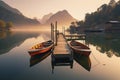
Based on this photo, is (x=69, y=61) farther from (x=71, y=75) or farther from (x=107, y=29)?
(x=107, y=29)

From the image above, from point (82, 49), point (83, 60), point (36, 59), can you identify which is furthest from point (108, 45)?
point (36, 59)

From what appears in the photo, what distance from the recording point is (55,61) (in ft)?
93.5

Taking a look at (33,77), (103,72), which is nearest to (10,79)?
(33,77)

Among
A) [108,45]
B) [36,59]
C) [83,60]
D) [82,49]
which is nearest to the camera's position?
[83,60]

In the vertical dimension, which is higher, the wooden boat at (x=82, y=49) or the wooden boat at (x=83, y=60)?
the wooden boat at (x=82, y=49)

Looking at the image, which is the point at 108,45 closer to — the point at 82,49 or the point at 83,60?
the point at 82,49

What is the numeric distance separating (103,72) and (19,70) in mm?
11629

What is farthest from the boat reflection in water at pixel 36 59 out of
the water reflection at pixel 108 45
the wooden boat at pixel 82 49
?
the water reflection at pixel 108 45

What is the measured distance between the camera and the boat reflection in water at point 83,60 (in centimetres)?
2687

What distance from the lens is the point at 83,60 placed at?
31.0 meters

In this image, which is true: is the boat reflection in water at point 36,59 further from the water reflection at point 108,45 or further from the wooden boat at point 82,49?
the water reflection at point 108,45

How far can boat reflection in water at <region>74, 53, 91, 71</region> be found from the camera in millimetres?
26872

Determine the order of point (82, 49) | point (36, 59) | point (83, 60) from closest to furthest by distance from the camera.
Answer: point (83, 60)
point (36, 59)
point (82, 49)

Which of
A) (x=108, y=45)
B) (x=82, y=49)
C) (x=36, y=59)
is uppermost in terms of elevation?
(x=82, y=49)
